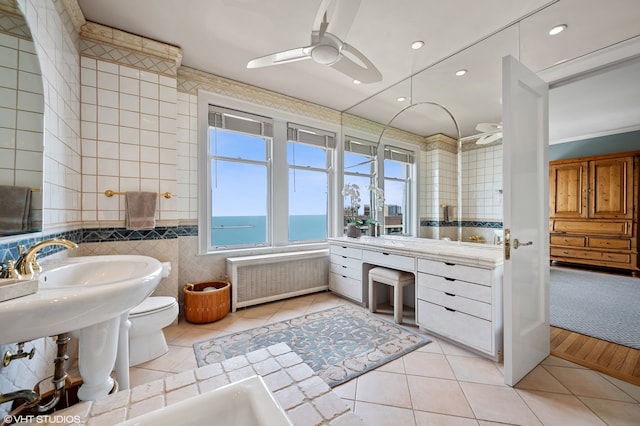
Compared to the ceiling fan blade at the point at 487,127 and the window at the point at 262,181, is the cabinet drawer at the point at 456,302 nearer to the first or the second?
the ceiling fan blade at the point at 487,127

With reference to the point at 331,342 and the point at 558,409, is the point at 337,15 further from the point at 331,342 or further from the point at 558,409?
the point at 558,409

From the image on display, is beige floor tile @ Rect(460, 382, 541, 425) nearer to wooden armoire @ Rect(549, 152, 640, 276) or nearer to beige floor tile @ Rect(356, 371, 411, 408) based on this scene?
beige floor tile @ Rect(356, 371, 411, 408)

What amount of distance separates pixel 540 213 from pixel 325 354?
76.7 inches

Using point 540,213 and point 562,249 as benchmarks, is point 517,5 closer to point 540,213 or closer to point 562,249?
point 540,213

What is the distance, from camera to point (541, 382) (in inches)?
65.2

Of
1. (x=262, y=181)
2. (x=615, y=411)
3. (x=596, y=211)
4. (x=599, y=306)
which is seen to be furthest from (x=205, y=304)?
(x=596, y=211)

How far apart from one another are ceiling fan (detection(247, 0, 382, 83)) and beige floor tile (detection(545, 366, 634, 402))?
2506 millimetres

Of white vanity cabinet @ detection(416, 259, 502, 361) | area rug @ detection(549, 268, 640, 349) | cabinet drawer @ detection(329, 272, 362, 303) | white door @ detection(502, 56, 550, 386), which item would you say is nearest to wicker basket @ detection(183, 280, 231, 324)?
cabinet drawer @ detection(329, 272, 362, 303)

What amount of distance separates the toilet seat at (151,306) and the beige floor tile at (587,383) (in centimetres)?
280

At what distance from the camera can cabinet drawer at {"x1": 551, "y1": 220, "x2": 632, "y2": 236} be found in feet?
13.8

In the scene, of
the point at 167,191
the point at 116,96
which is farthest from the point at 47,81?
the point at 167,191

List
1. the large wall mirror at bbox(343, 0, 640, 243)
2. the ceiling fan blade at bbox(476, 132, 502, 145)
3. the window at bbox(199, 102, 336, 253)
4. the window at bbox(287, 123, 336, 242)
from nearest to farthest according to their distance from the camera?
the large wall mirror at bbox(343, 0, 640, 243) < the ceiling fan blade at bbox(476, 132, 502, 145) < the window at bbox(199, 102, 336, 253) < the window at bbox(287, 123, 336, 242)

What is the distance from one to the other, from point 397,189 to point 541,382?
214cm

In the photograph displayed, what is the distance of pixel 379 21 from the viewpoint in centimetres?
199
